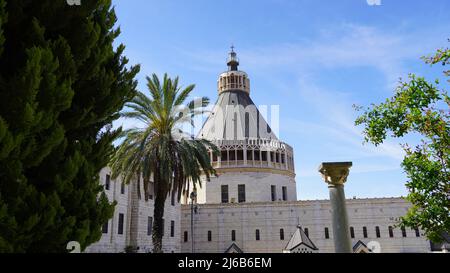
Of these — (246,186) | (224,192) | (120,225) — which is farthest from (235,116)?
(120,225)

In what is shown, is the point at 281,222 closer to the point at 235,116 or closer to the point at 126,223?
the point at 235,116

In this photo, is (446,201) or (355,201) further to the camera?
(355,201)

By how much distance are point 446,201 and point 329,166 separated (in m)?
4.20

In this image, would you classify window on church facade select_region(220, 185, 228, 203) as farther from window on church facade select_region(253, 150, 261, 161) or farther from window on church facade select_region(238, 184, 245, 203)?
window on church facade select_region(253, 150, 261, 161)

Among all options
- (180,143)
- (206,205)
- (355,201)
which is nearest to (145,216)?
(206,205)

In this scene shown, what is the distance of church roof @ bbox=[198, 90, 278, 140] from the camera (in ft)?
188

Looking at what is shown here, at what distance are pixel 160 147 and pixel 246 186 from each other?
33.7 meters

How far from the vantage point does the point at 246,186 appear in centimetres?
5181

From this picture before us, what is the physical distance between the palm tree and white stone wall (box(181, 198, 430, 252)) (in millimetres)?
27790

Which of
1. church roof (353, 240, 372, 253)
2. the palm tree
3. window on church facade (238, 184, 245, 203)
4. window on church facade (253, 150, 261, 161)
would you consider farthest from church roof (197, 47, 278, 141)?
the palm tree
